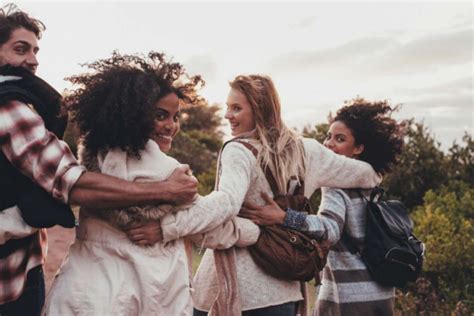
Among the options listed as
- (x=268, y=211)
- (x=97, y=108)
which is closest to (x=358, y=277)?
(x=268, y=211)

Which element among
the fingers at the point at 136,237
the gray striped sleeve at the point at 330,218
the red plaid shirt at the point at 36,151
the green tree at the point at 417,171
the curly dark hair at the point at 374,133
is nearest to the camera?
the red plaid shirt at the point at 36,151

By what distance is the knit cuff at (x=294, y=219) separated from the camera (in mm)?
3600

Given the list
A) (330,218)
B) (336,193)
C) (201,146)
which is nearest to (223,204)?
(330,218)

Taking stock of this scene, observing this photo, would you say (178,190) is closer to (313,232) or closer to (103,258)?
(103,258)

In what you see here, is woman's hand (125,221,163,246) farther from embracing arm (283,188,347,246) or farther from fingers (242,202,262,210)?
embracing arm (283,188,347,246)

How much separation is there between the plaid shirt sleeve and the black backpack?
6.18 ft

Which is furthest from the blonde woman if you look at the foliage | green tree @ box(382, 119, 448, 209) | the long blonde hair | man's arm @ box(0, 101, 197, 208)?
green tree @ box(382, 119, 448, 209)

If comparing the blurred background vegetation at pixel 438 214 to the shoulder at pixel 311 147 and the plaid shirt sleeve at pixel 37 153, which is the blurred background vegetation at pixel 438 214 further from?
the plaid shirt sleeve at pixel 37 153

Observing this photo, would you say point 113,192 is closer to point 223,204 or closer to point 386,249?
point 223,204

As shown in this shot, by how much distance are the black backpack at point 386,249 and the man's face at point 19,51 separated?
1997 mm

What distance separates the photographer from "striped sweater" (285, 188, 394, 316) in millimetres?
4039

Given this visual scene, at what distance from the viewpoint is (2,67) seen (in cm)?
314

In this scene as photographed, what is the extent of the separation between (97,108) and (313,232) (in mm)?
1363

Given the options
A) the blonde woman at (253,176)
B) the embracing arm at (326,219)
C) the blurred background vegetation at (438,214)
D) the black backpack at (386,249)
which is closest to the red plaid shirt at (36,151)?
the blonde woman at (253,176)
